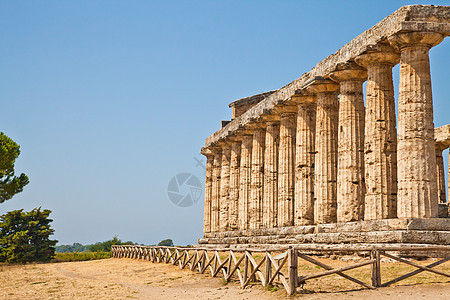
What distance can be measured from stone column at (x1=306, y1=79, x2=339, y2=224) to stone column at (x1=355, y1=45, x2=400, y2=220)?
3.01 metres

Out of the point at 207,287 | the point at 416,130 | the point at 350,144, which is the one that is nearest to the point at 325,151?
the point at 350,144

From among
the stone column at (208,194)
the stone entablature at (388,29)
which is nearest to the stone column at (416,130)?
the stone entablature at (388,29)

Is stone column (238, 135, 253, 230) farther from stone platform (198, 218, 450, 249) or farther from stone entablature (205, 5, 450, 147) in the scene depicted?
stone entablature (205, 5, 450, 147)

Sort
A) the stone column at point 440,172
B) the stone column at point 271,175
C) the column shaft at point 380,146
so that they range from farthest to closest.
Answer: the stone column at point 440,172
the stone column at point 271,175
the column shaft at point 380,146

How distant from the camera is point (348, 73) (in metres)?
21.7

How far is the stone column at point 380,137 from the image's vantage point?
19609 mm

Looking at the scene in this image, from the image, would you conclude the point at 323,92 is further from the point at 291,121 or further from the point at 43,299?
the point at 43,299

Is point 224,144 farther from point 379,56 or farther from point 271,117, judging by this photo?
point 379,56

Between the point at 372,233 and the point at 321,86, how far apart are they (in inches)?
301

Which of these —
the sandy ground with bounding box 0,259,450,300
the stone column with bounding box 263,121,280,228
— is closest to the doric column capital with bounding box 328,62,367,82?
the stone column with bounding box 263,121,280,228

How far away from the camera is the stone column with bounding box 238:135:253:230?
32.0m

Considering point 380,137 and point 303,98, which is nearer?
point 380,137

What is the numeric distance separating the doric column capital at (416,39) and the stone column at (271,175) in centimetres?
1177

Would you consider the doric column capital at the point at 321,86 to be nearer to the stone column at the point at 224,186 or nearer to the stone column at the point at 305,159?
the stone column at the point at 305,159
